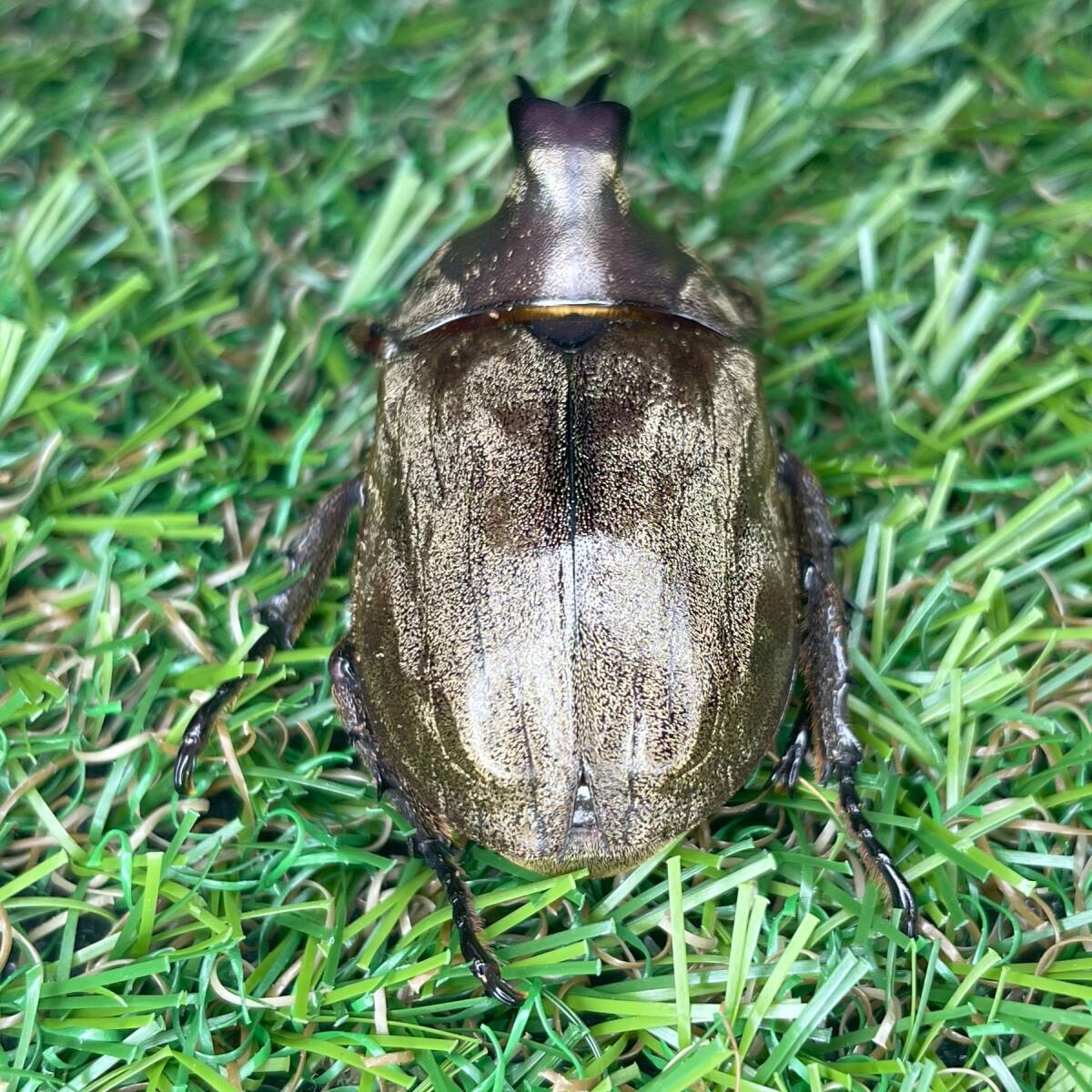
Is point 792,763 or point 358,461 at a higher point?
point 358,461

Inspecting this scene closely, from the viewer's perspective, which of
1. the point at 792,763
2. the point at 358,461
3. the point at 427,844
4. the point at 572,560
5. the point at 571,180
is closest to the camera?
the point at 572,560

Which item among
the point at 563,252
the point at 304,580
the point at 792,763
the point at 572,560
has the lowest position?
the point at 792,763

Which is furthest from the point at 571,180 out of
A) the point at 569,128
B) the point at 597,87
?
the point at 597,87

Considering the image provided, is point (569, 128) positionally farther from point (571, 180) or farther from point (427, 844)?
point (427, 844)

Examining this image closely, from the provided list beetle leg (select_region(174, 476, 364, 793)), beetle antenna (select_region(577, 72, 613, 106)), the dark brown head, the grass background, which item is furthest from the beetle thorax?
beetle leg (select_region(174, 476, 364, 793))

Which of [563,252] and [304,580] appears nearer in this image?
[563,252]

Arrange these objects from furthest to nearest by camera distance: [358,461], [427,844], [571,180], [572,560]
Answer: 1. [358,461]
2. [571,180]
3. [427,844]
4. [572,560]
